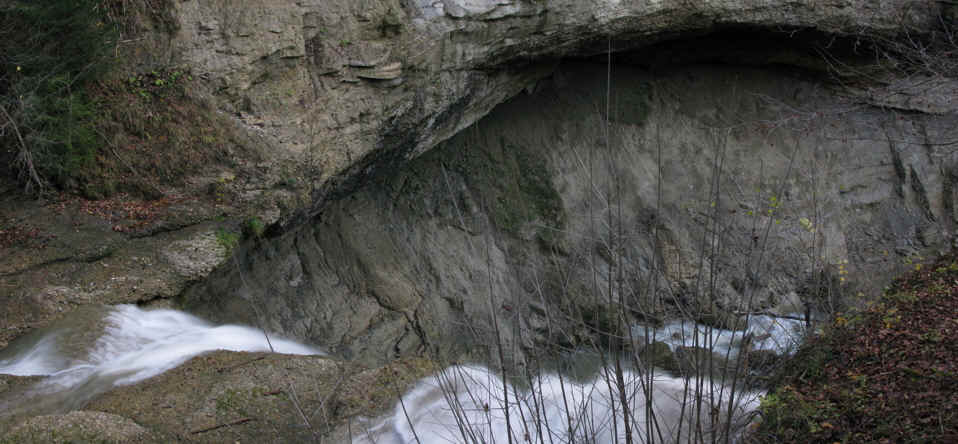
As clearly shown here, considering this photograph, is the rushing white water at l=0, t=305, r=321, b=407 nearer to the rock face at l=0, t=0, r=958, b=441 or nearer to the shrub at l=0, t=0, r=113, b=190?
the rock face at l=0, t=0, r=958, b=441

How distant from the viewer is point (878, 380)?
4102mm

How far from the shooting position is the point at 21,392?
4.00m

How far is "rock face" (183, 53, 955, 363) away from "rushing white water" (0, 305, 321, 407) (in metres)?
2.11

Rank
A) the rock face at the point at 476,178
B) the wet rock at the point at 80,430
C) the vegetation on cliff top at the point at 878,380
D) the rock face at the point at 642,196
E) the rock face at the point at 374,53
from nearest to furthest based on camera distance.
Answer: the wet rock at the point at 80,430
the vegetation on cliff top at the point at 878,380
the rock face at the point at 476,178
the rock face at the point at 374,53
the rock face at the point at 642,196

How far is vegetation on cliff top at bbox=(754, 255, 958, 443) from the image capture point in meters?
3.69

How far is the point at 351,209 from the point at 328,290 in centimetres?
104

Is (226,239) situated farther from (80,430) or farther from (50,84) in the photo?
(80,430)

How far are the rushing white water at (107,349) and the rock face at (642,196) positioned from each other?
211 cm

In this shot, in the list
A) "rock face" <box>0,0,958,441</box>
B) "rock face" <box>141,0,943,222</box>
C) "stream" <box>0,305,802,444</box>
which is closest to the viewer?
"stream" <box>0,305,802,444</box>

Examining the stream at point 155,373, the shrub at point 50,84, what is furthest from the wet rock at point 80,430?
the shrub at point 50,84

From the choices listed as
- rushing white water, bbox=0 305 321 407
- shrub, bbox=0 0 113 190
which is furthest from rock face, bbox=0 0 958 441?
shrub, bbox=0 0 113 190

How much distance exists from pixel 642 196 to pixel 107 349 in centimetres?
632

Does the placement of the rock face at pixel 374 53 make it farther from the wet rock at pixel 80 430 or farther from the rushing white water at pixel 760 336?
the rushing white water at pixel 760 336

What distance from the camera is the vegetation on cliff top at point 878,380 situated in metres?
3.69
